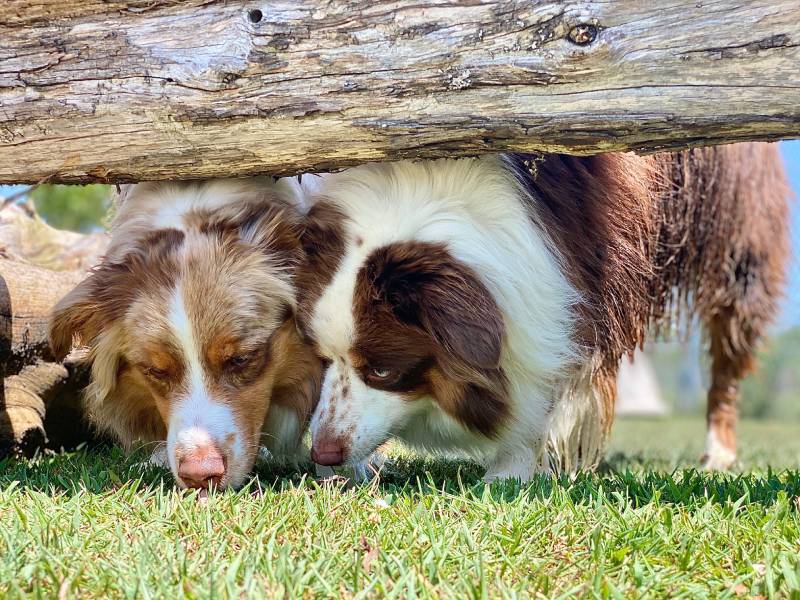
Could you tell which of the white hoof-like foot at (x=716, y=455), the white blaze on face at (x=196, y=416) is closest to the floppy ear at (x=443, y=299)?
the white blaze on face at (x=196, y=416)

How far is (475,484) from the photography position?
3.33m

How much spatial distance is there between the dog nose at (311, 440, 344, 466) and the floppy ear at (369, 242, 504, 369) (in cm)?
57

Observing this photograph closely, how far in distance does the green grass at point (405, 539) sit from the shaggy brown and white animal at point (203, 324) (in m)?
0.30

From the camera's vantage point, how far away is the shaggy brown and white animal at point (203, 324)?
10.6ft

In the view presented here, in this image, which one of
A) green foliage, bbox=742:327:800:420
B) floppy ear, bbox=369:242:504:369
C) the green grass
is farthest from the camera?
green foliage, bbox=742:327:800:420

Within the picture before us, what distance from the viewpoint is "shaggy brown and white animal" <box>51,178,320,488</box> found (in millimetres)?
3238

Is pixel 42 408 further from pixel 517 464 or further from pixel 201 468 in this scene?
pixel 517 464

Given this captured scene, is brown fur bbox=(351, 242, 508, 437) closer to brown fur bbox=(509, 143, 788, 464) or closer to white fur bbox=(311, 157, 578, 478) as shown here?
white fur bbox=(311, 157, 578, 478)

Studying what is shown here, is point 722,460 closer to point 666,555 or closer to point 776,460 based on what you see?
point 776,460

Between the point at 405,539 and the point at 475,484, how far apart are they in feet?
3.16

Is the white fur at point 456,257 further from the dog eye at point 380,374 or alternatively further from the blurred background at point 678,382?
the blurred background at point 678,382

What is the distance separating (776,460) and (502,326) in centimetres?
353

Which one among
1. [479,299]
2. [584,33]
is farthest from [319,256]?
[584,33]

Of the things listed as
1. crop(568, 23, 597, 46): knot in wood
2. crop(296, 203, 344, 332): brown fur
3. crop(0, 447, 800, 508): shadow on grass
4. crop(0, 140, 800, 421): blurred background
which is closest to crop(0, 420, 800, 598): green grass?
crop(0, 447, 800, 508): shadow on grass
